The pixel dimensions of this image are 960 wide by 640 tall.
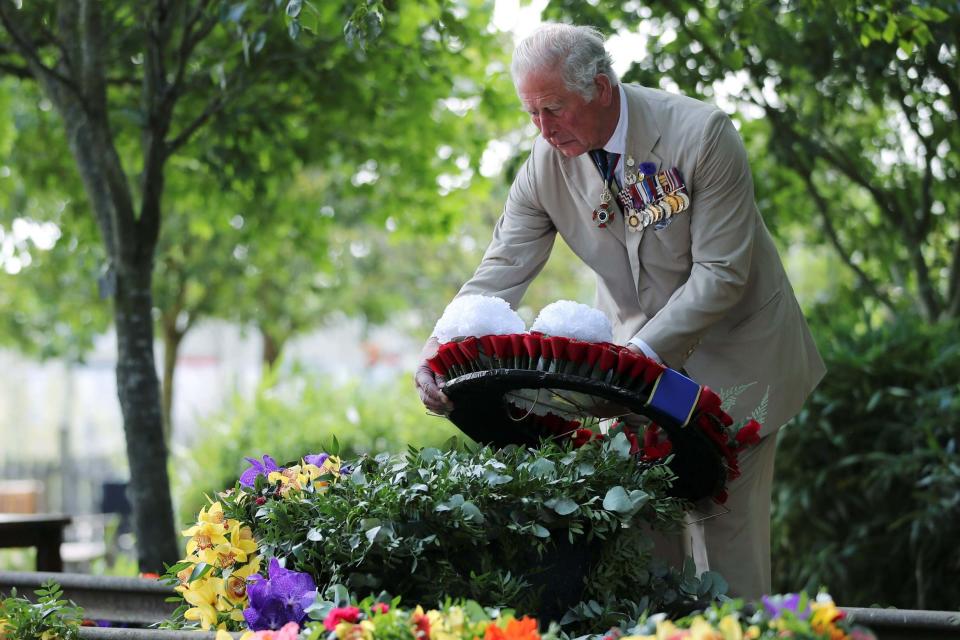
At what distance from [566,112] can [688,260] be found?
1.58 feet

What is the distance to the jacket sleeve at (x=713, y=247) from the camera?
2.49 m

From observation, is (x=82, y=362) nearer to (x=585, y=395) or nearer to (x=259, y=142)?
(x=259, y=142)

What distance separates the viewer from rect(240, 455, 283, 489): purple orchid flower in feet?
7.98

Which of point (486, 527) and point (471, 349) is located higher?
point (471, 349)

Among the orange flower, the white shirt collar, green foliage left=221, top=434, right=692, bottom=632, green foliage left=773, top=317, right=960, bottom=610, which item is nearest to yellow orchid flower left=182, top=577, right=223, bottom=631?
green foliage left=221, top=434, right=692, bottom=632

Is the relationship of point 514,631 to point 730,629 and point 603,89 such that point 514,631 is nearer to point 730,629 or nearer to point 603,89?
point 730,629

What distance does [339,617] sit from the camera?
5.81ft

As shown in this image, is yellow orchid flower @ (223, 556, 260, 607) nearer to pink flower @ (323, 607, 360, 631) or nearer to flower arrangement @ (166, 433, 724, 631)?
flower arrangement @ (166, 433, 724, 631)

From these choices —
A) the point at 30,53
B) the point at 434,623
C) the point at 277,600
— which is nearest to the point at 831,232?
the point at 30,53

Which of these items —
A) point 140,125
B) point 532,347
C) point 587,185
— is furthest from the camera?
point 140,125

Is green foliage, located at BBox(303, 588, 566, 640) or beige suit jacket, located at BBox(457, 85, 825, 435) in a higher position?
beige suit jacket, located at BBox(457, 85, 825, 435)

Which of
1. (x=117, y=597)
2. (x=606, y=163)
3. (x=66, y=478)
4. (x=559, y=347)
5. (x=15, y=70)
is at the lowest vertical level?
(x=66, y=478)

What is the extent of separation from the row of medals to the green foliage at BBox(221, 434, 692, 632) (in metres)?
0.71

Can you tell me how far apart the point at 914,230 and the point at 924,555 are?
6.24 feet
